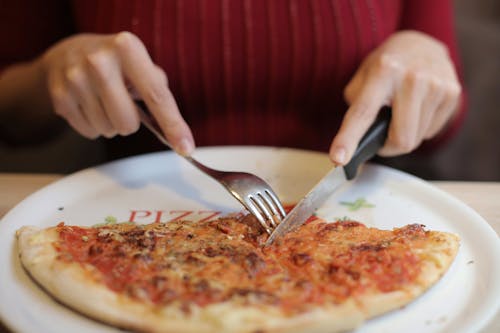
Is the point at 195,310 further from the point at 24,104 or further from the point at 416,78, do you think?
the point at 24,104

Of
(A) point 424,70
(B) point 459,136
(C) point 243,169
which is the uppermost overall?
(A) point 424,70

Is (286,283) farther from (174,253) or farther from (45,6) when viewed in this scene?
(45,6)

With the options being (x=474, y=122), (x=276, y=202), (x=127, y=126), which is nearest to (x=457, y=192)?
(x=276, y=202)

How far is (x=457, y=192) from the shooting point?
45.8 inches

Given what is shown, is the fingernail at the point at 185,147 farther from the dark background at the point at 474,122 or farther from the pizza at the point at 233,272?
the dark background at the point at 474,122

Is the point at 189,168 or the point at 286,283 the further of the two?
the point at 189,168

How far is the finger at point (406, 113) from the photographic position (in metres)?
1.10

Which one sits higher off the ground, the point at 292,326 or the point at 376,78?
the point at 376,78

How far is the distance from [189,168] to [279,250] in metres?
0.41

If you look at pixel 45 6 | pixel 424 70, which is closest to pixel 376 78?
pixel 424 70

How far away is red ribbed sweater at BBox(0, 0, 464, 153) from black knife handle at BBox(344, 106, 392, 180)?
0.31 meters

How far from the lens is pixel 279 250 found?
2.82 ft

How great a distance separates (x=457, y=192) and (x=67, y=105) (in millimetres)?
831

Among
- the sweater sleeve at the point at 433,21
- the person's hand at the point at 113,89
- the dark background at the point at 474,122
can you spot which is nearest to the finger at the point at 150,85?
the person's hand at the point at 113,89
